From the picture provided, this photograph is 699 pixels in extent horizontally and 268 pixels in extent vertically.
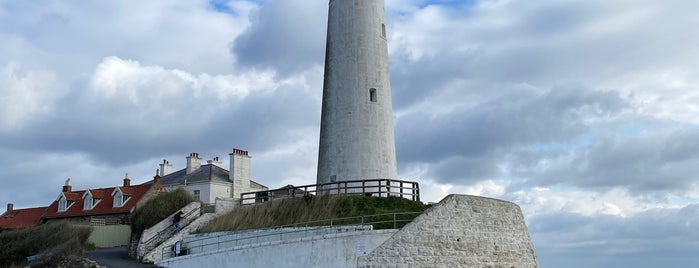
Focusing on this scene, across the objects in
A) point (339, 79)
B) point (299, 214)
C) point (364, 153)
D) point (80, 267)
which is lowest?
point (80, 267)

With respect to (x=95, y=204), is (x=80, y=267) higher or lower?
lower

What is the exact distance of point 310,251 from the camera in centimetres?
2352

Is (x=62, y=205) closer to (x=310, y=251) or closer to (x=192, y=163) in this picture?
(x=192, y=163)

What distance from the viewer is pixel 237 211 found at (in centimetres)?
3036

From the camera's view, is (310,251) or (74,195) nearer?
(310,251)

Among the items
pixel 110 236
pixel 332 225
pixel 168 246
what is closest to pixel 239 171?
pixel 110 236

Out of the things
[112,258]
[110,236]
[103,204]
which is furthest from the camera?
[103,204]

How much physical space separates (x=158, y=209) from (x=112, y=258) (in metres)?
3.66

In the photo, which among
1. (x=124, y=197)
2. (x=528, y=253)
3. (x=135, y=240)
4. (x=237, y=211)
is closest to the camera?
(x=528, y=253)

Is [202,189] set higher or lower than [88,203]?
higher

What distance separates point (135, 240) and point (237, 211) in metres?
6.73

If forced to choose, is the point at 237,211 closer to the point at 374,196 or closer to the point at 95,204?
the point at 374,196

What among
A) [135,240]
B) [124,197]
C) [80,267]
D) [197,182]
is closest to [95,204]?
[124,197]

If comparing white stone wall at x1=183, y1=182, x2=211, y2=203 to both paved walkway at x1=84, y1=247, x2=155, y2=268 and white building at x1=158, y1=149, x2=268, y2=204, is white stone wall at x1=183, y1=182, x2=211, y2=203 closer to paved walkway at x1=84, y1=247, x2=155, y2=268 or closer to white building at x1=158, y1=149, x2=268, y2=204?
white building at x1=158, y1=149, x2=268, y2=204
